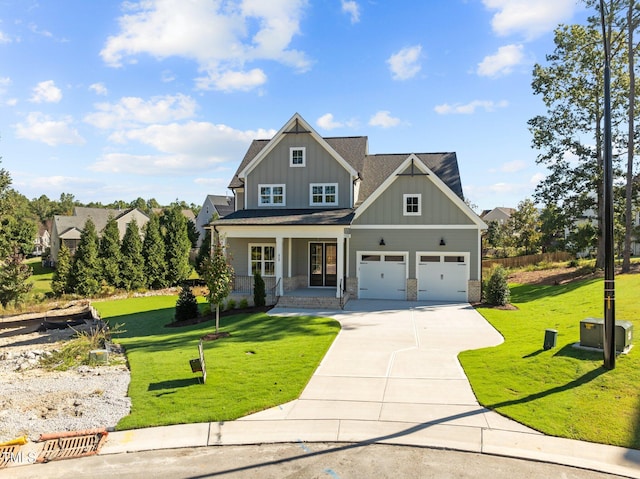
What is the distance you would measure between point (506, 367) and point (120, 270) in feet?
97.1

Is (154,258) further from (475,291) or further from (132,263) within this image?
(475,291)

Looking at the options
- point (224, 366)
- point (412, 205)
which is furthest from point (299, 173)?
point (224, 366)

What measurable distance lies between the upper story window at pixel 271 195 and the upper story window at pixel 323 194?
1618 mm

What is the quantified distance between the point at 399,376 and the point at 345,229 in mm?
11750

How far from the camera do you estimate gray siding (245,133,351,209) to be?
22.9m

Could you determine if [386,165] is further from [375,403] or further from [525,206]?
[525,206]

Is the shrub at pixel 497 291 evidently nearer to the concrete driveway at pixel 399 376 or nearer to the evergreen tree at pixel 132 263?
the concrete driveway at pixel 399 376

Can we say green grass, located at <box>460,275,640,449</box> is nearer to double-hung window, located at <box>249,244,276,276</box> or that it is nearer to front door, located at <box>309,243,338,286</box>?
front door, located at <box>309,243,338,286</box>

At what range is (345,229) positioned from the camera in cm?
2122

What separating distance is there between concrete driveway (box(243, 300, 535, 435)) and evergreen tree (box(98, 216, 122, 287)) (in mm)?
21815

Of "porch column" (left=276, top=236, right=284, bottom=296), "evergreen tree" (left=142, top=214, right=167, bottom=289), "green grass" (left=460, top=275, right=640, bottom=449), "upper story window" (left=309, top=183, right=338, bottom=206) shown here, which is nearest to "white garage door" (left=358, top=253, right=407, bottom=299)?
"upper story window" (left=309, top=183, right=338, bottom=206)

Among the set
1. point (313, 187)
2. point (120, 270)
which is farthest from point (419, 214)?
point (120, 270)

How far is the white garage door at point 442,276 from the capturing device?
2098 centimetres

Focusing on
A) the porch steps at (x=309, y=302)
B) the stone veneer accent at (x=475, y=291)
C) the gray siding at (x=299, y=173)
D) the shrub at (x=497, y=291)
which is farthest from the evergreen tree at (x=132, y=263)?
the shrub at (x=497, y=291)
